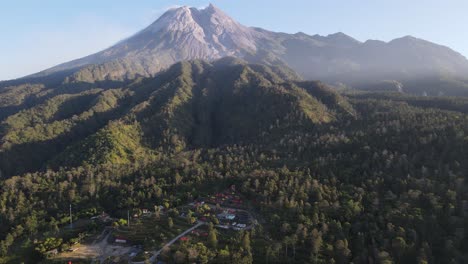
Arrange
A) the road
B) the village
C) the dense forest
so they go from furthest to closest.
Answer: the dense forest → the village → the road

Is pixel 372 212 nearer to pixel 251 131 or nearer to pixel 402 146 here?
pixel 402 146

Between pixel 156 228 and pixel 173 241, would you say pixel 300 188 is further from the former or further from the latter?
pixel 156 228

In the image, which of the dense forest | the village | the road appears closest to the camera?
the road

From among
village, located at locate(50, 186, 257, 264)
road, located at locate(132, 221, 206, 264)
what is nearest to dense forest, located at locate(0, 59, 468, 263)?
village, located at locate(50, 186, 257, 264)

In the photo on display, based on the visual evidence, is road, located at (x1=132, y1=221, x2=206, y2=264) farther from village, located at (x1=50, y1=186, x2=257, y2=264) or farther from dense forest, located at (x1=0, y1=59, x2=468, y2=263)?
dense forest, located at (x1=0, y1=59, x2=468, y2=263)

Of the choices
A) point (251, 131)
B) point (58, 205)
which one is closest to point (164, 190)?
point (58, 205)

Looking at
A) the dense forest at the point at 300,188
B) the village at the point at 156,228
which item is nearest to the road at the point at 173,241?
the village at the point at 156,228

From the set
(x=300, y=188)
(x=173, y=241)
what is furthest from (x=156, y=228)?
(x=300, y=188)

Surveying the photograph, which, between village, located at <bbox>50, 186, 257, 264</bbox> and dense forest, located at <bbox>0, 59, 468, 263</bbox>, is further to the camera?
dense forest, located at <bbox>0, 59, 468, 263</bbox>

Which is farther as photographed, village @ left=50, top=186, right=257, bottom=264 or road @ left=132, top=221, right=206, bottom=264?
village @ left=50, top=186, right=257, bottom=264
